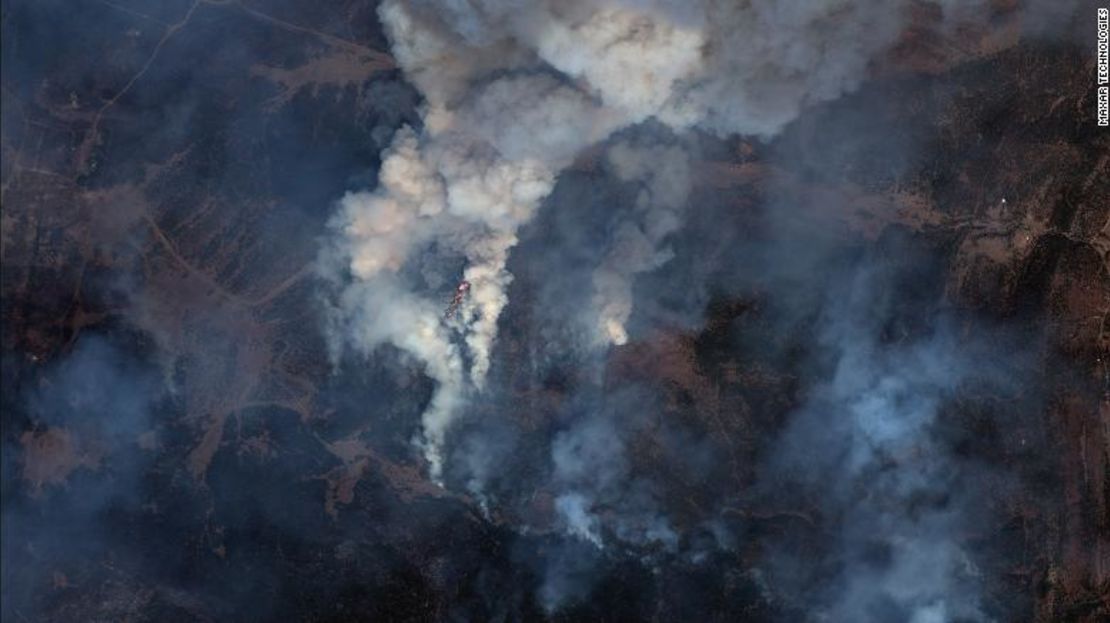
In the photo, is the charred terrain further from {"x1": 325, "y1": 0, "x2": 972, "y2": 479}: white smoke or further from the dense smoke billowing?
{"x1": 325, "y1": 0, "x2": 972, "y2": 479}: white smoke

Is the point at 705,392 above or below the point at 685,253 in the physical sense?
below

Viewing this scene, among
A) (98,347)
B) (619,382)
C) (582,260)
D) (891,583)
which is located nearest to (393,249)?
(582,260)

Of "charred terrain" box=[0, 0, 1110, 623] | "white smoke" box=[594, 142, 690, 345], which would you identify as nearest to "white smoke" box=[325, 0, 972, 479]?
"white smoke" box=[594, 142, 690, 345]

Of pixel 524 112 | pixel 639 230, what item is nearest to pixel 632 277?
pixel 639 230

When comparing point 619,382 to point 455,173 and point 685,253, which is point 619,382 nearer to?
point 685,253

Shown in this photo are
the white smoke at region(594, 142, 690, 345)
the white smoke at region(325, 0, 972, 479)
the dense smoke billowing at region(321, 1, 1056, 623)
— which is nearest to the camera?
the white smoke at region(325, 0, 972, 479)

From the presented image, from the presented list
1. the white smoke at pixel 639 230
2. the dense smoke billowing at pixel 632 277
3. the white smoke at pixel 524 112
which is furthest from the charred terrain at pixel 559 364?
the white smoke at pixel 524 112

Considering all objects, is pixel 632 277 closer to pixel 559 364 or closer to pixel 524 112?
pixel 559 364
